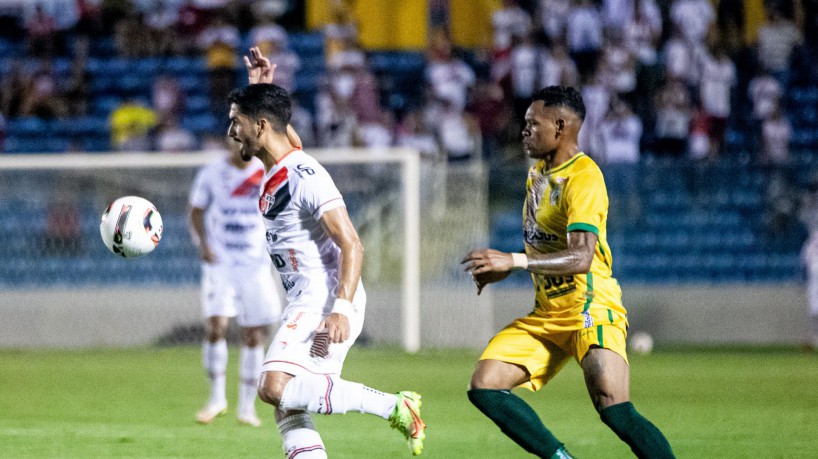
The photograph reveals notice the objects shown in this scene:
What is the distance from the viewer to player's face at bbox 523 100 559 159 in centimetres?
671

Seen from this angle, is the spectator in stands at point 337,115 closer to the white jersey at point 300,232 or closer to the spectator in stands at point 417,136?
the spectator in stands at point 417,136

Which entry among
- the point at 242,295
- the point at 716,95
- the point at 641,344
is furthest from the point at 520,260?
the point at 716,95

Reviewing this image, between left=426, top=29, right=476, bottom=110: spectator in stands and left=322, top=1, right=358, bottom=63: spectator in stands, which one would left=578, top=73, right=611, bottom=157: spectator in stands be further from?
left=322, top=1, right=358, bottom=63: spectator in stands

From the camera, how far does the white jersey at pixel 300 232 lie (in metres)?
6.40

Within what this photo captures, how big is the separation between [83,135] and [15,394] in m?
9.55

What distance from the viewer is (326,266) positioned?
6.52 m

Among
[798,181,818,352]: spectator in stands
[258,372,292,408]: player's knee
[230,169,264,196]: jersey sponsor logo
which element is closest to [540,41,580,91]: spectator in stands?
[798,181,818,352]: spectator in stands

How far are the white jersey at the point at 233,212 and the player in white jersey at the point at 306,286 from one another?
406 centimetres

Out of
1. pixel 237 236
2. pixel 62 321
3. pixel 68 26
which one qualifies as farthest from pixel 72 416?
pixel 68 26

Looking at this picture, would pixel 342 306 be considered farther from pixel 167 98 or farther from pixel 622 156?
pixel 167 98

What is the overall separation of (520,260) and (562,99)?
1.05 meters

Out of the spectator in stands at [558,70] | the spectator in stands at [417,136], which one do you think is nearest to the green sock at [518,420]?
the spectator in stands at [417,136]

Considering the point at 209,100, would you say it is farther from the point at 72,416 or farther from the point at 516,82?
the point at 72,416

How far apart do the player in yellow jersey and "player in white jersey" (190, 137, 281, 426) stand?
398 cm
